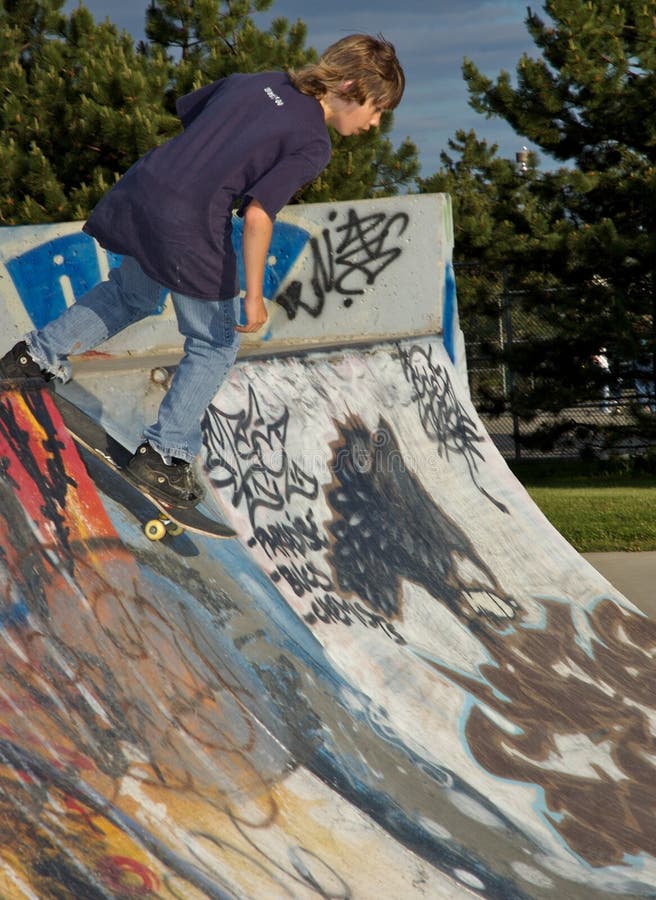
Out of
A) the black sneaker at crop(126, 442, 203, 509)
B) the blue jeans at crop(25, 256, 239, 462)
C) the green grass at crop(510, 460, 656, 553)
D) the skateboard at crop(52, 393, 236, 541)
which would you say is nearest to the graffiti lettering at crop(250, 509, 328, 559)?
the skateboard at crop(52, 393, 236, 541)

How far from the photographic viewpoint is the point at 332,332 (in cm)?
743

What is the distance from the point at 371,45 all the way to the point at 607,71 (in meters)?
11.3

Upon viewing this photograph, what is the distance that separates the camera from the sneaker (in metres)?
3.79

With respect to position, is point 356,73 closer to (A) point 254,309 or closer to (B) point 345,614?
(A) point 254,309

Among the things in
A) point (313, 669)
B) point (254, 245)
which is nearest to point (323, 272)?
point (254, 245)

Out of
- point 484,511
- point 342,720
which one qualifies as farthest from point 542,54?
point 342,720

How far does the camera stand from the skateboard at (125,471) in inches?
146

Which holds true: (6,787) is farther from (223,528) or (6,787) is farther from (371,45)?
(371,45)

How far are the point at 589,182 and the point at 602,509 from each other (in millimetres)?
5747

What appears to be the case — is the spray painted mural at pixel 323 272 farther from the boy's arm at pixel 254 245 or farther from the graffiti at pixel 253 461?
the boy's arm at pixel 254 245

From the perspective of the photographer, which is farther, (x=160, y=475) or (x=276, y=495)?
(x=276, y=495)

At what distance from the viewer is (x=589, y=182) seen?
555 inches

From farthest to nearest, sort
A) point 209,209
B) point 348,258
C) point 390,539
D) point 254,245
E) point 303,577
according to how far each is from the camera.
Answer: point 348,258 < point 390,539 < point 303,577 < point 209,209 < point 254,245

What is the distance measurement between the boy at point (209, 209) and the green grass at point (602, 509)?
5.67m
